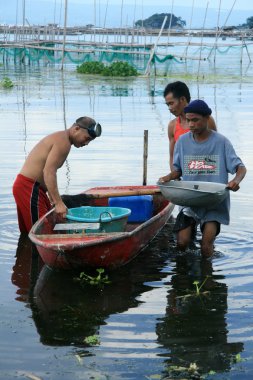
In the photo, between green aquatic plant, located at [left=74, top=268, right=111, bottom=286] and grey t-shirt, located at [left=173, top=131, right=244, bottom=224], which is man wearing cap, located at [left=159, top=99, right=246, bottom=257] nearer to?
grey t-shirt, located at [left=173, top=131, right=244, bottom=224]

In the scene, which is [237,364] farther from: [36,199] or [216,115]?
[216,115]

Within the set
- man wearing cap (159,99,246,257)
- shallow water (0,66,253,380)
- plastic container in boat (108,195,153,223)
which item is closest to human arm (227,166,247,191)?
man wearing cap (159,99,246,257)

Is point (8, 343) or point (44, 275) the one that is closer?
point (8, 343)

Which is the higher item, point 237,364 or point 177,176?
point 177,176

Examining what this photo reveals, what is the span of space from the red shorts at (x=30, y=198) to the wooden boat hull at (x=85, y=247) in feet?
1.25

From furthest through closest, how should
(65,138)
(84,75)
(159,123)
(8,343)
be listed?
1. (84,75)
2. (159,123)
3. (65,138)
4. (8,343)

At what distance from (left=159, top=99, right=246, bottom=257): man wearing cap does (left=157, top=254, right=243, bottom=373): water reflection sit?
0.38 metres

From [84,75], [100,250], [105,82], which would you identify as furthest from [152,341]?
[84,75]

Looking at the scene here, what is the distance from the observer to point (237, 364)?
5160 millimetres

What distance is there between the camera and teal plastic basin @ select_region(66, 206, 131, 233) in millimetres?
7738

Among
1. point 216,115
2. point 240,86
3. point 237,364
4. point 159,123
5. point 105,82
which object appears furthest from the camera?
point 105,82

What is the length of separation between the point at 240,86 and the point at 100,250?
24.2 metres

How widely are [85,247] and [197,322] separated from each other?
4.06 ft

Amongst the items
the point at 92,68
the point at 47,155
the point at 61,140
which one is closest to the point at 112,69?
the point at 92,68
